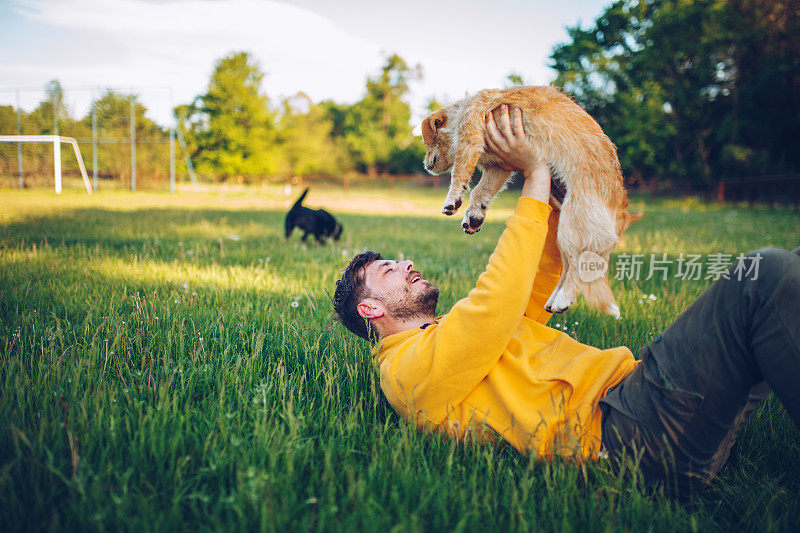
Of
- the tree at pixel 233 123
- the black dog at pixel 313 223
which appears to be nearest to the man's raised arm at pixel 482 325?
the black dog at pixel 313 223

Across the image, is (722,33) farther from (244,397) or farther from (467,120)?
(244,397)

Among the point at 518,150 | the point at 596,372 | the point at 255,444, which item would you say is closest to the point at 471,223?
the point at 518,150

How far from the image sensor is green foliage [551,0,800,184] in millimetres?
22531

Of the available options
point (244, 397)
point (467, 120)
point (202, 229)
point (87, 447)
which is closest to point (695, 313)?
point (467, 120)

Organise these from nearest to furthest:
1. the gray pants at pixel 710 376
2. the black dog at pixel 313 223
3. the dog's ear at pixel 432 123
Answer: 1. the gray pants at pixel 710 376
2. the dog's ear at pixel 432 123
3. the black dog at pixel 313 223

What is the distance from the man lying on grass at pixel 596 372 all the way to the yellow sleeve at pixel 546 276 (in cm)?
33

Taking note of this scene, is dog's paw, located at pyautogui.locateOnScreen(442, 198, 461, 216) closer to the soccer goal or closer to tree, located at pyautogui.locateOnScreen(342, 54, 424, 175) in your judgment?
the soccer goal

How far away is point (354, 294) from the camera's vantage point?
2.55m

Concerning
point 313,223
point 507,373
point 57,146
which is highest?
point 57,146

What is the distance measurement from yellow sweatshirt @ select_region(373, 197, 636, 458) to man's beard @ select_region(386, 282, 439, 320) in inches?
17.8

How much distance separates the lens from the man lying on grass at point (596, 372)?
5.08 feet

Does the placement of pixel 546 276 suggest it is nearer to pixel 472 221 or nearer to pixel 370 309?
pixel 472 221

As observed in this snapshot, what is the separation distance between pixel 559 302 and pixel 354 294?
1137mm

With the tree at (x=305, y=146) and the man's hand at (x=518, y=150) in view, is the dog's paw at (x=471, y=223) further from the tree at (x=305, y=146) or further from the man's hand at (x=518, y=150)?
the tree at (x=305, y=146)
